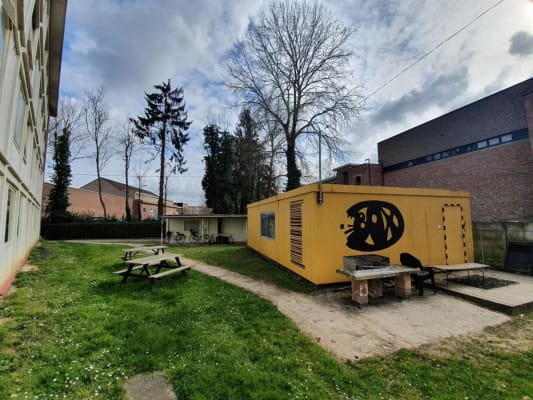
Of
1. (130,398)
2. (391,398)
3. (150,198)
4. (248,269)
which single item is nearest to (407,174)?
(248,269)

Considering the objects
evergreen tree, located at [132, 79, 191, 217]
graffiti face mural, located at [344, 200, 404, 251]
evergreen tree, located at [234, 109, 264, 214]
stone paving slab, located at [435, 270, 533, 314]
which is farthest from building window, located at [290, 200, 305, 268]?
evergreen tree, located at [132, 79, 191, 217]

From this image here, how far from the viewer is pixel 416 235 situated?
6879 mm

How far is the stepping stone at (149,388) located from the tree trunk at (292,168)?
14306 millimetres

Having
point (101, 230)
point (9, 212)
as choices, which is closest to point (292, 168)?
point (9, 212)

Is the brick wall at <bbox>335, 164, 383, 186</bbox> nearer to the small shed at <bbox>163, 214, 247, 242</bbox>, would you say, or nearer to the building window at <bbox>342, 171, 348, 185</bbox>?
the building window at <bbox>342, 171, 348, 185</bbox>

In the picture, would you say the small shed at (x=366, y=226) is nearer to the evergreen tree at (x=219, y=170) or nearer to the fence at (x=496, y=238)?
the fence at (x=496, y=238)

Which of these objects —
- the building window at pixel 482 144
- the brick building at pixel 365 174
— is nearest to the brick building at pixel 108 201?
the brick building at pixel 365 174

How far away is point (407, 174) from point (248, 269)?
655 inches

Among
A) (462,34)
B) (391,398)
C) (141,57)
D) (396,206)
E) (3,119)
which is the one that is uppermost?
(141,57)

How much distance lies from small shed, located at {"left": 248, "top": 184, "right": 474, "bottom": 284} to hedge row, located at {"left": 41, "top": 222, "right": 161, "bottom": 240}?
18.9m

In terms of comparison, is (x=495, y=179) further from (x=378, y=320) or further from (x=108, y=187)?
(x=108, y=187)

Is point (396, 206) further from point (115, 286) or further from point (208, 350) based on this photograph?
point (115, 286)

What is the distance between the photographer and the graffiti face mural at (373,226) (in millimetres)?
6242

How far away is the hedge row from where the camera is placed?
20.2m
